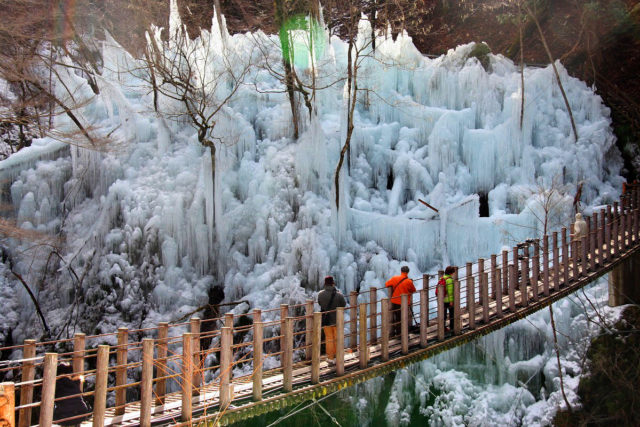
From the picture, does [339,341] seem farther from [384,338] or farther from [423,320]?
[423,320]

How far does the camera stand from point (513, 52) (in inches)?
727

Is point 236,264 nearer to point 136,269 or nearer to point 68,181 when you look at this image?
point 136,269

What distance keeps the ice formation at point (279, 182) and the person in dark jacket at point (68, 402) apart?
655cm

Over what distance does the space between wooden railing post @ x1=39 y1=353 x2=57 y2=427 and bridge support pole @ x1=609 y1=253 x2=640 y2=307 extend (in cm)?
1121

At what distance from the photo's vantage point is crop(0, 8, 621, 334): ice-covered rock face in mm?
11039

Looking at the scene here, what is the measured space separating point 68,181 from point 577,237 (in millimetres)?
10608

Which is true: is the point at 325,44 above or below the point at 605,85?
above

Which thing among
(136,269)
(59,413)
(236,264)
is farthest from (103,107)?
(59,413)

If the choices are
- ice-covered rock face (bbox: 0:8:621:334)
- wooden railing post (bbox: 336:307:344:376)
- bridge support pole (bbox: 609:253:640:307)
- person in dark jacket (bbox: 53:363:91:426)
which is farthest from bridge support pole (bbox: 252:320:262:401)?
bridge support pole (bbox: 609:253:640:307)

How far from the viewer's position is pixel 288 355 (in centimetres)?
494

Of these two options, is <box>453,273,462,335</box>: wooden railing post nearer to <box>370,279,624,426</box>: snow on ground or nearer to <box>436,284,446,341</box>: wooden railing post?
<box>436,284,446,341</box>: wooden railing post

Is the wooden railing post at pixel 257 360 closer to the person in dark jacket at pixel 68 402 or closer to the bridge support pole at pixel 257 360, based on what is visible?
the bridge support pole at pixel 257 360

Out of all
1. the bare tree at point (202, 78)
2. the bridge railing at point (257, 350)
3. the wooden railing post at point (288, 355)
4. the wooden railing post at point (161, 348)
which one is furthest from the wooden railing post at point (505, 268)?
the bare tree at point (202, 78)

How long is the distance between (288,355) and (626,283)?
9.53m
